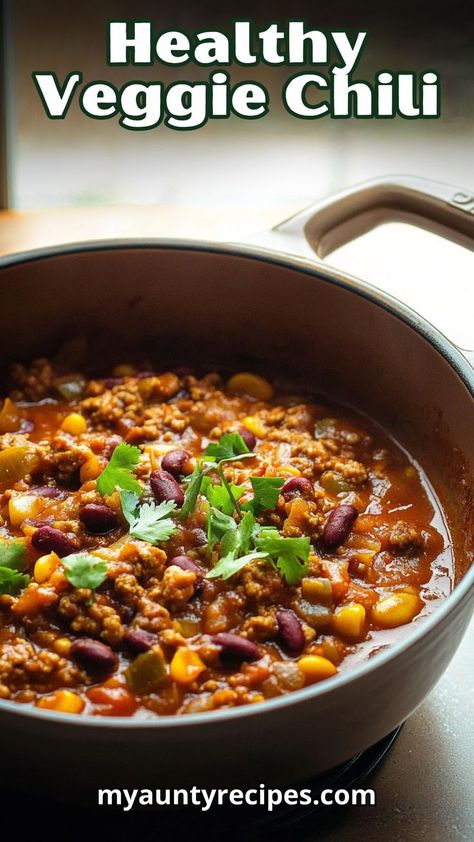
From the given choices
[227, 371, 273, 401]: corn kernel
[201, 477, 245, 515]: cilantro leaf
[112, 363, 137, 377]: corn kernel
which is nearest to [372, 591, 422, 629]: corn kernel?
[201, 477, 245, 515]: cilantro leaf

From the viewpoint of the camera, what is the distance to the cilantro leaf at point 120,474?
8.71ft

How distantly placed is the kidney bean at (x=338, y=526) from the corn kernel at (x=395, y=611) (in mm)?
199

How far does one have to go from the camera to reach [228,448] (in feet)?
9.39

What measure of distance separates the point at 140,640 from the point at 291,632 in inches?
14.0

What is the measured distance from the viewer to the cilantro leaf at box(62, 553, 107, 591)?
2348 millimetres

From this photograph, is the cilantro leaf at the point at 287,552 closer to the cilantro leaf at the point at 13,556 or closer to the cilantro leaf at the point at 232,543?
the cilantro leaf at the point at 232,543

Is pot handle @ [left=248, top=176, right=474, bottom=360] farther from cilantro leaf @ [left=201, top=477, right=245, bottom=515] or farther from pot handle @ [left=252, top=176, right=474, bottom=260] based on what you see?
cilantro leaf @ [left=201, top=477, right=245, bottom=515]

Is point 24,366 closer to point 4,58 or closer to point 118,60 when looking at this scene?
point 118,60

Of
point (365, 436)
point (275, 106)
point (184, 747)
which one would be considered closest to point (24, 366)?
point (365, 436)

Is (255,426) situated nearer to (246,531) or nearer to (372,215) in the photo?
(246,531)

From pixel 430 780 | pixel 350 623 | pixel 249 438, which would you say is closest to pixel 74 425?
pixel 249 438

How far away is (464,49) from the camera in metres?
5.41

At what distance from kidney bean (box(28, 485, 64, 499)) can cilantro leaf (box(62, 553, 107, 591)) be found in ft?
1.45

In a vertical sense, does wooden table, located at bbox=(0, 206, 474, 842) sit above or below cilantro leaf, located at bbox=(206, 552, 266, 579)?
below
